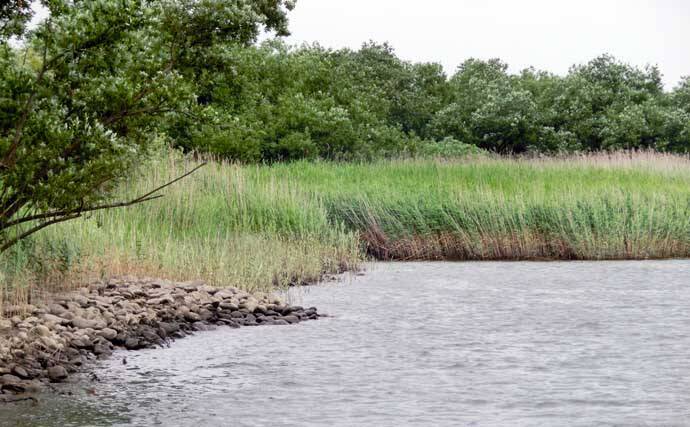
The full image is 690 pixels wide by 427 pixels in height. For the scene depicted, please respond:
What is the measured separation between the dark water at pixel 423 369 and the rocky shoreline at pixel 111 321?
14.2 inches

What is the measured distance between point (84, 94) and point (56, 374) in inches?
114

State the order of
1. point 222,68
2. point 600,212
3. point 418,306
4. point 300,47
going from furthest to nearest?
point 300,47 < point 600,212 < point 418,306 < point 222,68

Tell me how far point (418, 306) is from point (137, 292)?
378 centimetres

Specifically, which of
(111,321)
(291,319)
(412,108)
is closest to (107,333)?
(111,321)

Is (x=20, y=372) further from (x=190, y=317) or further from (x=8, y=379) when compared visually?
(x=190, y=317)

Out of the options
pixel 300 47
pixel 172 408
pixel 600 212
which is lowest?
pixel 172 408

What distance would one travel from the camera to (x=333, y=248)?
19.4 metres

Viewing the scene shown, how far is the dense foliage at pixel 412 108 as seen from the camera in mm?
37562

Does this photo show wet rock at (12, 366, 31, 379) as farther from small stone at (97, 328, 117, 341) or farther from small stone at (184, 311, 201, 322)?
small stone at (184, 311, 201, 322)

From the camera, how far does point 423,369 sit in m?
9.83

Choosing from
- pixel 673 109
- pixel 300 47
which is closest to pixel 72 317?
pixel 300 47

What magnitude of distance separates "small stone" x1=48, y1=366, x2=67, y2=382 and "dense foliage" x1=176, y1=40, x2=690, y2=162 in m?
23.6

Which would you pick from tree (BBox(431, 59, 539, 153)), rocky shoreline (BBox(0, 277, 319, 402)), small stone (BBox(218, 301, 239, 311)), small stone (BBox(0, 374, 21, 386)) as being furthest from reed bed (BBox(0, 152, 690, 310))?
tree (BBox(431, 59, 539, 153))

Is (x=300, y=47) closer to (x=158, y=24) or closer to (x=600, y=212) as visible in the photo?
(x=600, y=212)
